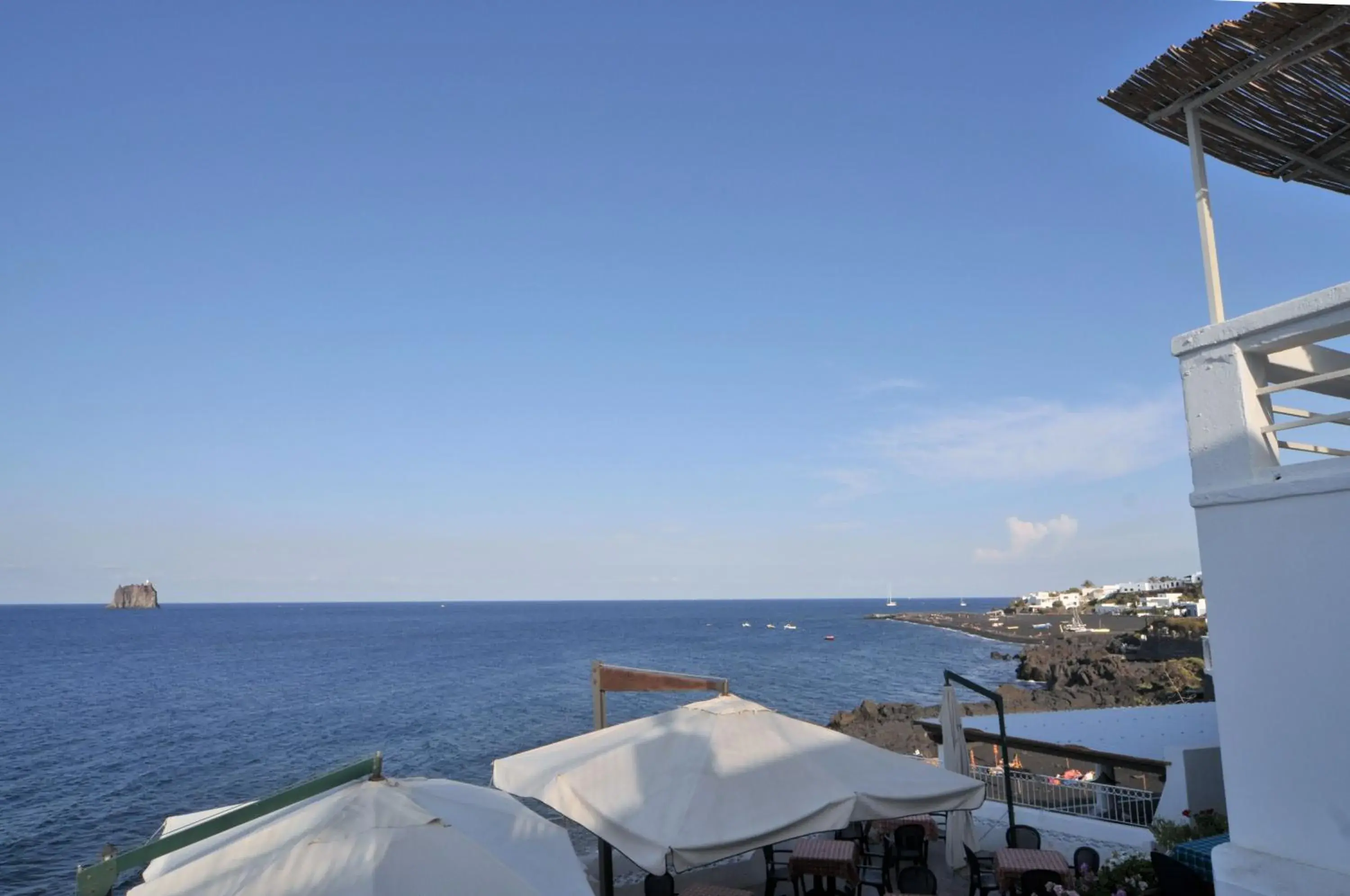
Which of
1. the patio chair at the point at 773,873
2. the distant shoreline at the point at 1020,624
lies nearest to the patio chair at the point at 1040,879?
the patio chair at the point at 773,873

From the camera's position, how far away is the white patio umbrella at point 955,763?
943 centimetres

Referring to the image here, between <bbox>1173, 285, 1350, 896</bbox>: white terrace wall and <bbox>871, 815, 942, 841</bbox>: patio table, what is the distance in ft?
20.7

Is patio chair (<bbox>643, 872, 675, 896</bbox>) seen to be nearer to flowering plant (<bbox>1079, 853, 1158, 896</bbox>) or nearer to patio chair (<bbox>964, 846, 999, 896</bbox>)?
patio chair (<bbox>964, 846, 999, 896</bbox>)

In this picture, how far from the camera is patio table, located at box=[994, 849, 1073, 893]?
8023 millimetres

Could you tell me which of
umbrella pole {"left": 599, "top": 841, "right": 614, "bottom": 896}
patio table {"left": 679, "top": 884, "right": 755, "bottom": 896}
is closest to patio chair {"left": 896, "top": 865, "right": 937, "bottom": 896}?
patio table {"left": 679, "top": 884, "right": 755, "bottom": 896}

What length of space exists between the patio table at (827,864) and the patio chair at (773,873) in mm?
190

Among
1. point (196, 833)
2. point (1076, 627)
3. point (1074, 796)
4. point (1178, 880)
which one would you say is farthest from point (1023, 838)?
point (1076, 627)

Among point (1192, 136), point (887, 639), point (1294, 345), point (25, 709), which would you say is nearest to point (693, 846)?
point (1294, 345)

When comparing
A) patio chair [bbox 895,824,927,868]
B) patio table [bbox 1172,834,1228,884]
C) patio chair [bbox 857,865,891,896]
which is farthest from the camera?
patio chair [bbox 895,824,927,868]

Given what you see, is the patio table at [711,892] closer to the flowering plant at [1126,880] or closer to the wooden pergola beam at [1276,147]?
the flowering plant at [1126,880]

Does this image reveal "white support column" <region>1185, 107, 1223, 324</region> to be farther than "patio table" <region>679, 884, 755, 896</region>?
No

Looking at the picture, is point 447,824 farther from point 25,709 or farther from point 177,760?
point 25,709

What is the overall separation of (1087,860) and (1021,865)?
796mm

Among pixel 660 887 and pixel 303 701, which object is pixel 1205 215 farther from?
pixel 303 701
